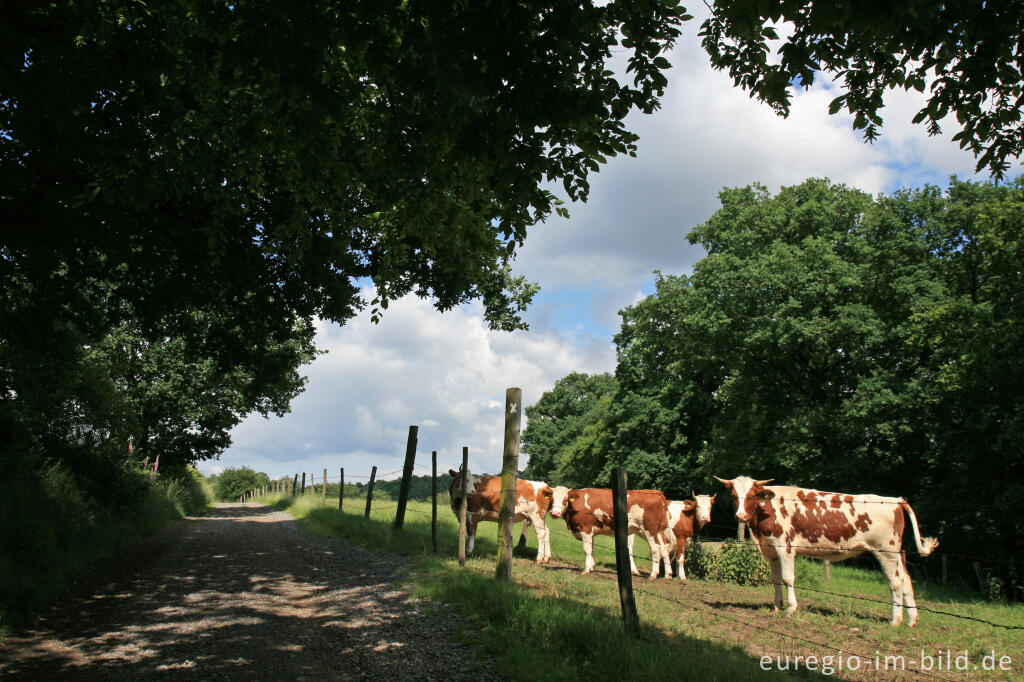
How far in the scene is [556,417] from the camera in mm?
68938

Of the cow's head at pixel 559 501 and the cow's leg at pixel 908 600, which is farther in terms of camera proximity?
the cow's head at pixel 559 501

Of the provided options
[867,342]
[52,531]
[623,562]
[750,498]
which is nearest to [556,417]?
[867,342]

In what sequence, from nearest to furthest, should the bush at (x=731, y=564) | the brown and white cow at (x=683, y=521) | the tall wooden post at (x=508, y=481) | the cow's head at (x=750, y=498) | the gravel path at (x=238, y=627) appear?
the gravel path at (x=238, y=627), the tall wooden post at (x=508, y=481), the cow's head at (x=750, y=498), the bush at (x=731, y=564), the brown and white cow at (x=683, y=521)

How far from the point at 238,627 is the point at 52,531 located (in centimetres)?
464

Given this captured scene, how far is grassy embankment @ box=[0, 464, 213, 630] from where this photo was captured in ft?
24.5

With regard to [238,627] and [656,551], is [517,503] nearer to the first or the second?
[656,551]

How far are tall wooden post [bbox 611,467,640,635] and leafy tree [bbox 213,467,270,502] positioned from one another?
6090cm

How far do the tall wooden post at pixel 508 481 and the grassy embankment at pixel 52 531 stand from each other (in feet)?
19.0

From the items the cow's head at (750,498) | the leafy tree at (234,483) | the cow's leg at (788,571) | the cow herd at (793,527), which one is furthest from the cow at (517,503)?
the leafy tree at (234,483)

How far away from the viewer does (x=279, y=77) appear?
4.78 meters

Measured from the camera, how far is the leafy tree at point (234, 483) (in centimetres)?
6072

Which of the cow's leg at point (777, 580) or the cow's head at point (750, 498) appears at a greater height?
the cow's head at point (750, 498)

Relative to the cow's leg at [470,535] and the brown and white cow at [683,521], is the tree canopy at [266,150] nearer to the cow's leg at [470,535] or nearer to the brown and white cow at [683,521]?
the cow's leg at [470,535]

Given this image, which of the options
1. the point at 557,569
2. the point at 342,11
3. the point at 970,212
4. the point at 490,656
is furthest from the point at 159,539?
the point at 970,212
